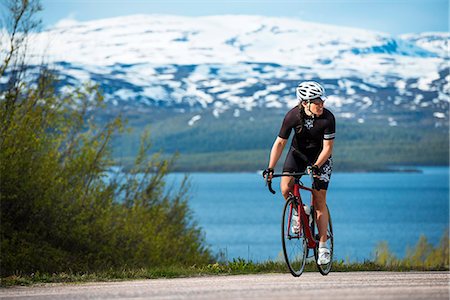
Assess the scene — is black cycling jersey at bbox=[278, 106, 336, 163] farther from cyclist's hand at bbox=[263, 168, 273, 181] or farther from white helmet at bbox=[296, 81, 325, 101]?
cyclist's hand at bbox=[263, 168, 273, 181]

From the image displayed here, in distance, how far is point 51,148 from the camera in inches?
980

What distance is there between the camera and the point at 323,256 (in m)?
12.3

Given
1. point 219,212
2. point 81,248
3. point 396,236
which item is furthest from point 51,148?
point 219,212

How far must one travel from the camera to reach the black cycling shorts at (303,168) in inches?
470

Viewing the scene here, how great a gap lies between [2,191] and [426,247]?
2745cm

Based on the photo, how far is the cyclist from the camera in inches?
462

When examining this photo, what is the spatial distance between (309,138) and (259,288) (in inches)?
106

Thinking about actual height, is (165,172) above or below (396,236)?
above

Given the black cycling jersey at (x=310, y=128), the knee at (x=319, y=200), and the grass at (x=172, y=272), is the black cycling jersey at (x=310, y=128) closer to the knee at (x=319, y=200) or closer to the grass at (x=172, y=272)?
the knee at (x=319, y=200)

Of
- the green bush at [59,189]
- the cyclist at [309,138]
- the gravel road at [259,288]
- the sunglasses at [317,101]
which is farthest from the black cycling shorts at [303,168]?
the green bush at [59,189]

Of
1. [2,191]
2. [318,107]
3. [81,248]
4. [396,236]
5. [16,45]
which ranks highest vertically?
[16,45]

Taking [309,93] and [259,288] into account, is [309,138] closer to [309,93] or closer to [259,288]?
[309,93]

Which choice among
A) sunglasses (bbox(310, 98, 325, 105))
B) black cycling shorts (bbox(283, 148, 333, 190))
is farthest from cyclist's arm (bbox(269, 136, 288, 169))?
sunglasses (bbox(310, 98, 325, 105))

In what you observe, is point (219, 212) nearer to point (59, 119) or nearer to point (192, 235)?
point (192, 235)
